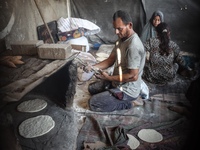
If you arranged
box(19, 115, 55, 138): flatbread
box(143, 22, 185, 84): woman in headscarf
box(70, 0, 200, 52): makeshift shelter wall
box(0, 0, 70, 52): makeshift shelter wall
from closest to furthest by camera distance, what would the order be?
1. box(19, 115, 55, 138): flatbread
2. box(0, 0, 70, 52): makeshift shelter wall
3. box(143, 22, 185, 84): woman in headscarf
4. box(70, 0, 200, 52): makeshift shelter wall

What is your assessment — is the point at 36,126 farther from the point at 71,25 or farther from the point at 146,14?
the point at 146,14

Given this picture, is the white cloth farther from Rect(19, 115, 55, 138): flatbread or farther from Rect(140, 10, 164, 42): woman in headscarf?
Rect(19, 115, 55, 138): flatbread

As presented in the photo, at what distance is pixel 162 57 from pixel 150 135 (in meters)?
1.57

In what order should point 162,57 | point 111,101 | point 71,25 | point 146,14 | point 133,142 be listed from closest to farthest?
1. point 133,142
2. point 111,101
3. point 162,57
4. point 71,25
5. point 146,14

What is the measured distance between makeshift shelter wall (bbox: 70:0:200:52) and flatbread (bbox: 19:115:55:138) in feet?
11.9

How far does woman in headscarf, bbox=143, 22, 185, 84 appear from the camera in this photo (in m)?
2.87

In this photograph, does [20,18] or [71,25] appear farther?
[71,25]

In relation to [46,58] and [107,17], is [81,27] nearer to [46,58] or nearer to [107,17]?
[107,17]

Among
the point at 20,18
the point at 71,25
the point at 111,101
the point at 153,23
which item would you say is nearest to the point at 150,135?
the point at 111,101

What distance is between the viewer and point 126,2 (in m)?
5.24

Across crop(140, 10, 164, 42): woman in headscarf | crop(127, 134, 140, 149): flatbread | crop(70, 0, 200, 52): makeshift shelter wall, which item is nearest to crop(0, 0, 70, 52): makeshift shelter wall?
crop(70, 0, 200, 52): makeshift shelter wall

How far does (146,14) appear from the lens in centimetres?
507

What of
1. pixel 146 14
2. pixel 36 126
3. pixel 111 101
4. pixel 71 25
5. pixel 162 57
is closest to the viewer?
pixel 36 126

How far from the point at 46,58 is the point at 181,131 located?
1860mm
